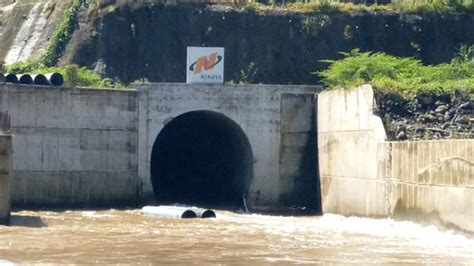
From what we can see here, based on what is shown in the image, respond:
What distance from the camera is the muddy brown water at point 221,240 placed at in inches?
949

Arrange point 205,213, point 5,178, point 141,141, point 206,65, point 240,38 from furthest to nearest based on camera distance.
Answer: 1. point 240,38
2. point 206,65
3. point 141,141
4. point 205,213
5. point 5,178

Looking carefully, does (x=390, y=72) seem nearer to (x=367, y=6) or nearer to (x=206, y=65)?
(x=206, y=65)

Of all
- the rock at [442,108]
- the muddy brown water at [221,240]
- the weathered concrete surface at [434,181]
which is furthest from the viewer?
the rock at [442,108]

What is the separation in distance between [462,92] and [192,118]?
459 inches

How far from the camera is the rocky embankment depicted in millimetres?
33469

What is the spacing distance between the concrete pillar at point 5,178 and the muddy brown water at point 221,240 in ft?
1.38

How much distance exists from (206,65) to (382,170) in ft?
28.6

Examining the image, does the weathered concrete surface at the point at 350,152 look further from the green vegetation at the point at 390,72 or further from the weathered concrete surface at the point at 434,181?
the green vegetation at the point at 390,72

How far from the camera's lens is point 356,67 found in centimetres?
4066

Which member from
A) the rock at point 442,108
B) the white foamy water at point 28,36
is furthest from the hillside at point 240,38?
the rock at point 442,108

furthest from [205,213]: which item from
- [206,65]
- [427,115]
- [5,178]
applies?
[427,115]

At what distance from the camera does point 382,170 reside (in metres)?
32.9

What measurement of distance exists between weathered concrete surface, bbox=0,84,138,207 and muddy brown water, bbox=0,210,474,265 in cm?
135

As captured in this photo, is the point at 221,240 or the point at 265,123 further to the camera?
the point at 265,123
